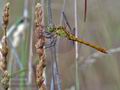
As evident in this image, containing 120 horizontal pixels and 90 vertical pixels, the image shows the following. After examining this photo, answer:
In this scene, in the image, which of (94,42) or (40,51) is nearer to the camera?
(40,51)

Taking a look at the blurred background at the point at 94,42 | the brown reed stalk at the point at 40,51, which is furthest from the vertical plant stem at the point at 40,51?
the blurred background at the point at 94,42

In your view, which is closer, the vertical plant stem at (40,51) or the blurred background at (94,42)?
the vertical plant stem at (40,51)

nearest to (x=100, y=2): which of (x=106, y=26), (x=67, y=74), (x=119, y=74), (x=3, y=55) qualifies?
(x=106, y=26)

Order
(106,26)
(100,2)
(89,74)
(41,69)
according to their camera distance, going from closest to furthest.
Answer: (41,69) → (100,2) → (106,26) → (89,74)

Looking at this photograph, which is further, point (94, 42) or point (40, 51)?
point (94, 42)

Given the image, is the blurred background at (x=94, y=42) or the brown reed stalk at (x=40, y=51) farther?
the blurred background at (x=94, y=42)

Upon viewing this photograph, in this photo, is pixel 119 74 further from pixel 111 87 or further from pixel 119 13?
pixel 119 13

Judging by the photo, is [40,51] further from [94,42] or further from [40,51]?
[94,42]

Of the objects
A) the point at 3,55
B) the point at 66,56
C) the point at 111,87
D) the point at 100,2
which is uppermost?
the point at 100,2

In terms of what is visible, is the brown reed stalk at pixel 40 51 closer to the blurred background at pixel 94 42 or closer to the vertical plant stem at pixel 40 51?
the vertical plant stem at pixel 40 51

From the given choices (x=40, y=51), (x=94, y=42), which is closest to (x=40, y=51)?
(x=40, y=51)

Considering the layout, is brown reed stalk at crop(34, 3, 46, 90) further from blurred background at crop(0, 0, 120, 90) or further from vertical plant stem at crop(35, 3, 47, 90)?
blurred background at crop(0, 0, 120, 90)
